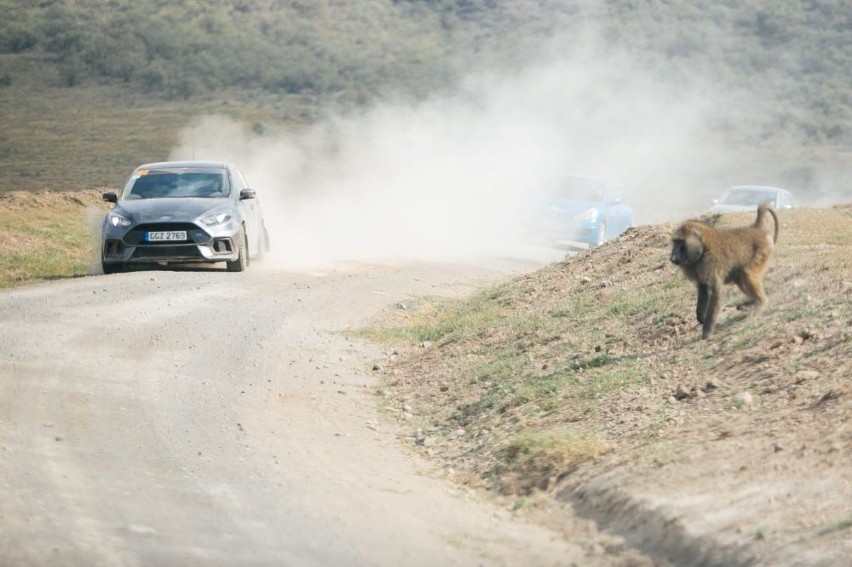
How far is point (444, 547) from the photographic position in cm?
702

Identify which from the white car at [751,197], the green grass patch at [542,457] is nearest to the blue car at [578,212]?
the white car at [751,197]

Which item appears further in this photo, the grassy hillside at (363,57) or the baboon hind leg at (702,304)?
the grassy hillside at (363,57)

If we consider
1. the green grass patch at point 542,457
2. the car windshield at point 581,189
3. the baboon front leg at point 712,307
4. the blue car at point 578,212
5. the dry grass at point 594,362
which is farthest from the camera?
the car windshield at point 581,189

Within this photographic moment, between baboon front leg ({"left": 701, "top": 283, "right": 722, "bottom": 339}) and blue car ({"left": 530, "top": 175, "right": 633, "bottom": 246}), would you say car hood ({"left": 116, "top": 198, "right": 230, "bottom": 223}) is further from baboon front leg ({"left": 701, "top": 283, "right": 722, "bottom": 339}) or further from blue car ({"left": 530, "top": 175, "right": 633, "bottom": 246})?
blue car ({"left": 530, "top": 175, "right": 633, "bottom": 246})

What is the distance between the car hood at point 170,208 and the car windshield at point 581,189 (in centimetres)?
1141

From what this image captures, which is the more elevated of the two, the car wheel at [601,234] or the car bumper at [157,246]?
the car bumper at [157,246]

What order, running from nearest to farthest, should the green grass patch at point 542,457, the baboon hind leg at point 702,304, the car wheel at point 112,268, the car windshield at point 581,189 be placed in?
1. the green grass patch at point 542,457
2. the baboon hind leg at point 702,304
3. the car wheel at point 112,268
4. the car windshield at point 581,189

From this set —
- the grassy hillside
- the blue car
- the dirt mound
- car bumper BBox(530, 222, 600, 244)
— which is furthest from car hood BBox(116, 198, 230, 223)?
the grassy hillside

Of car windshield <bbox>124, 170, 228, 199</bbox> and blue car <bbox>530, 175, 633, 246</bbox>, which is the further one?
blue car <bbox>530, 175, 633, 246</bbox>

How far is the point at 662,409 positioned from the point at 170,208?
456 inches

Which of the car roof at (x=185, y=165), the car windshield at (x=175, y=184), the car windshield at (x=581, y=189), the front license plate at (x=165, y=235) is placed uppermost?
the car roof at (x=185, y=165)

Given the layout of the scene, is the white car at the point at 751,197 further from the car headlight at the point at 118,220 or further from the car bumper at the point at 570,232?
the car headlight at the point at 118,220

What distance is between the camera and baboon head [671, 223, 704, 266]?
10.7m

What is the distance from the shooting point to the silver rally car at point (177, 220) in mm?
19453
